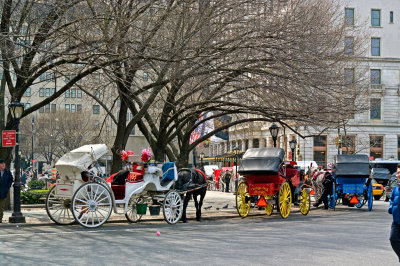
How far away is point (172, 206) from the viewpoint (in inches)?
723

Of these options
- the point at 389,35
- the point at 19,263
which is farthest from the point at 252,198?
the point at 389,35

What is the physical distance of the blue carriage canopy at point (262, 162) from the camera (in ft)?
66.9

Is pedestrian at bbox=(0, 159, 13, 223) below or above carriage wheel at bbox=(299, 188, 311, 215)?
above

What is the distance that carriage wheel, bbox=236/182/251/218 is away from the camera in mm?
21156

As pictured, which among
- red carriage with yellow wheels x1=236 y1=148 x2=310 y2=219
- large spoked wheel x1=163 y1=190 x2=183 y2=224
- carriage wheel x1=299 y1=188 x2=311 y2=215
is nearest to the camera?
large spoked wheel x1=163 y1=190 x2=183 y2=224

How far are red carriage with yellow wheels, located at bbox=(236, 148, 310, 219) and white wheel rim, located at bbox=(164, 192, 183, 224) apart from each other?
126 inches

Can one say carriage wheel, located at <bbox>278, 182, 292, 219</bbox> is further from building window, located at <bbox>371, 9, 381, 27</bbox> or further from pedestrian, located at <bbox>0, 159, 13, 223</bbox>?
building window, located at <bbox>371, 9, 381, 27</bbox>

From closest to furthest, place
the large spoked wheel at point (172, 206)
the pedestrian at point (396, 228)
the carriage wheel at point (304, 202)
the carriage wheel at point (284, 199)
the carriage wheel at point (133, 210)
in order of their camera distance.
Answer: the pedestrian at point (396, 228)
the large spoked wheel at point (172, 206)
the carriage wheel at point (133, 210)
the carriage wheel at point (284, 199)
the carriage wheel at point (304, 202)

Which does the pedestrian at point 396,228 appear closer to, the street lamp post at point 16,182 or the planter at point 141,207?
the planter at point 141,207

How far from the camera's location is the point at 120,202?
1728 cm

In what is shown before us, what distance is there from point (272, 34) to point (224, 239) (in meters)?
9.19

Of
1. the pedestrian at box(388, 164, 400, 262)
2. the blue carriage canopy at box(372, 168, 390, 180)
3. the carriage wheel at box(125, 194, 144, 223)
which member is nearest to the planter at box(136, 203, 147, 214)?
the carriage wheel at box(125, 194, 144, 223)

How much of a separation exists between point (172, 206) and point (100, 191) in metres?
2.70

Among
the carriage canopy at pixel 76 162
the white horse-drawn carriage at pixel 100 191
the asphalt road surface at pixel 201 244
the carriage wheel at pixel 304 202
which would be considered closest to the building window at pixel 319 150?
the carriage wheel at pixel 304 202
